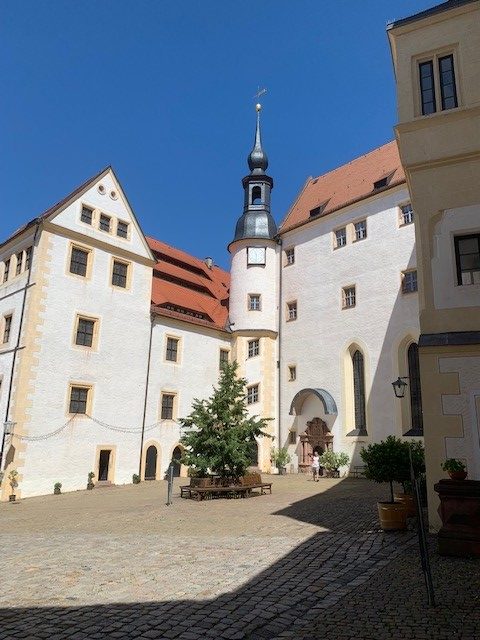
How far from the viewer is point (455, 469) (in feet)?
27.9

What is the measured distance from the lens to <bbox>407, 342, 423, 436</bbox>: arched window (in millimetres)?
24188

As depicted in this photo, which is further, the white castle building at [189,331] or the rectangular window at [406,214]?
the rectangular window at [406,214]

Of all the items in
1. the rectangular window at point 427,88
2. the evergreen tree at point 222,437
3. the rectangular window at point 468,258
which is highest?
the rectangular window at point 427,88

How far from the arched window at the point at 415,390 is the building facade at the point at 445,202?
1431 centimetres

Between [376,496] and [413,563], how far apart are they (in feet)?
32.1

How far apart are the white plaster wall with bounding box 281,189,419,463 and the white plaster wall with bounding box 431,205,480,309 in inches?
574

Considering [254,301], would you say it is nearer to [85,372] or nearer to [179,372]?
[179,372]

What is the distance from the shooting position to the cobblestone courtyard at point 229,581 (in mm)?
5020

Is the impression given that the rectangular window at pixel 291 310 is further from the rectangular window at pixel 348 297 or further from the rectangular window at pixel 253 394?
the rectangular window at pixel 253 394

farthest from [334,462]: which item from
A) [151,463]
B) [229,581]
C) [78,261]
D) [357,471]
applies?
[229,581]

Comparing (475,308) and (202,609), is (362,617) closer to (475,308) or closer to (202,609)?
(202,609)

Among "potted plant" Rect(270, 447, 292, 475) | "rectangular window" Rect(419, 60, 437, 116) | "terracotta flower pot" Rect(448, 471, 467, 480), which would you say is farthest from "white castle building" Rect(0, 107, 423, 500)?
"terracotta flower pot" Rect(448, 471, 467, 480)

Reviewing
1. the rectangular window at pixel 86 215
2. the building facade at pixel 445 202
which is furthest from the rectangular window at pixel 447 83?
the rectangular window at pixel 86 215

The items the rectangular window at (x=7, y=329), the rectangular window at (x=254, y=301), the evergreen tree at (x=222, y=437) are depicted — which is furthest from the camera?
the rectangular window at (x=254, y=301)
